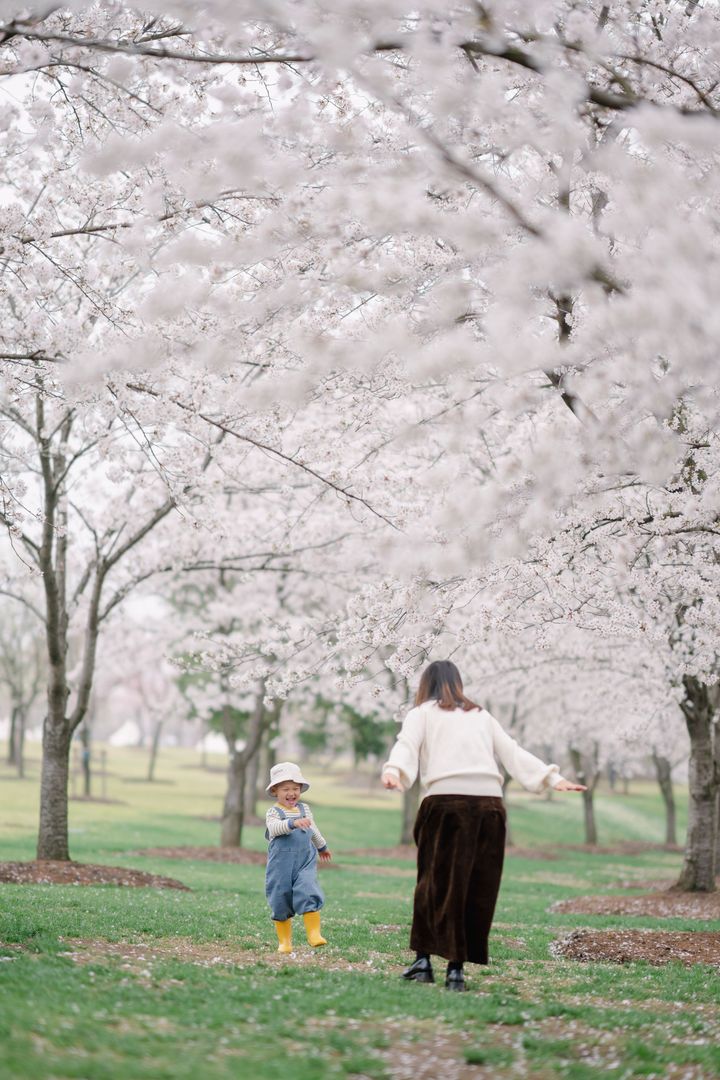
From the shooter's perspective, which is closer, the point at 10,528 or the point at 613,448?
the point at 613,448

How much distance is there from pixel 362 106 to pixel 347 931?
7.34 metres

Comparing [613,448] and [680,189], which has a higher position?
[680,189]

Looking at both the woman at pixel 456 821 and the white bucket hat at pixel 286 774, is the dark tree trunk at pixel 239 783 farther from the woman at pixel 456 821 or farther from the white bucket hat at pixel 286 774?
the woman at pixel 456 821

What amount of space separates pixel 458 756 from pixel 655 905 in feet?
36.3

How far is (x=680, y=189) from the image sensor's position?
5.34 m

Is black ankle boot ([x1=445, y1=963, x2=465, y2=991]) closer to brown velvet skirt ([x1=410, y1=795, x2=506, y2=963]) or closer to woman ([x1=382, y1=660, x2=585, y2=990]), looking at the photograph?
woman ([x1=382, y1=660, x2=585, y2=990])

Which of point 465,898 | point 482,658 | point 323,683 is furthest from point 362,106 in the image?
point 323,683

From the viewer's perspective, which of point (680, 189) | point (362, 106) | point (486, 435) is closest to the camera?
point (680, 189)

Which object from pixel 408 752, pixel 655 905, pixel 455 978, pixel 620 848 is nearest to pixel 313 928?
pixel 455 978

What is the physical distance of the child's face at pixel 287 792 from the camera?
845cm

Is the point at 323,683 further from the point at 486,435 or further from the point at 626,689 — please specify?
the point at 486,435

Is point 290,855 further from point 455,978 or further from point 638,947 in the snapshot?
point 638,947

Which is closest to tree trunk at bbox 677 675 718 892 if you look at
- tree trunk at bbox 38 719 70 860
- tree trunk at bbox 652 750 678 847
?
A: tree trunk at bbox 38 719 70 860

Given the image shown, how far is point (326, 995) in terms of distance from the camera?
6.40 meters
